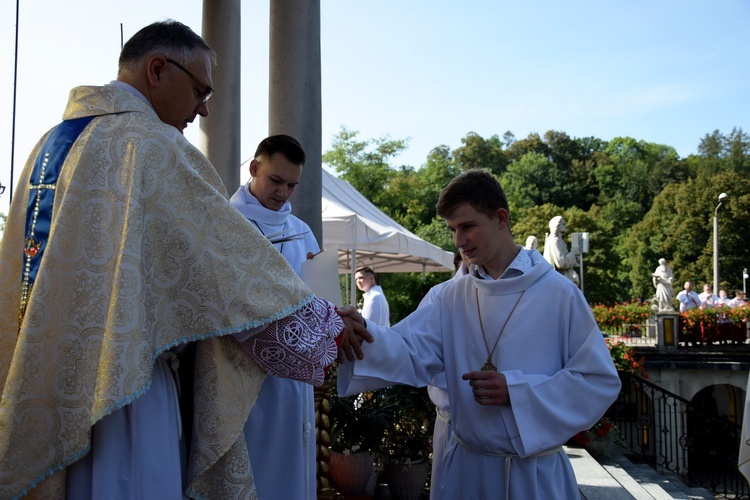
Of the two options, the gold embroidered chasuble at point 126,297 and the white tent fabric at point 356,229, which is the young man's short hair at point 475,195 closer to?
the gold embroidered chasuble at point 126,297

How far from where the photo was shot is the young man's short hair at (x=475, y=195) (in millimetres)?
2619

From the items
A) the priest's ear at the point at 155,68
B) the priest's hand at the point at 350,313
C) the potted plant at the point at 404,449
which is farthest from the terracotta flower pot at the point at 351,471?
the priest's ear at the point at 155,68

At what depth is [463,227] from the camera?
2629 mm

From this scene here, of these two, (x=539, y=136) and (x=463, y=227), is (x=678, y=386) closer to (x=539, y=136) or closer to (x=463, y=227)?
(x=463, y=227)

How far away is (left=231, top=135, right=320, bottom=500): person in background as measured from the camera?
9.25 ft

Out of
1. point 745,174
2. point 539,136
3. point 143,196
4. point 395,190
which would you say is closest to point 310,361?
point 143,196

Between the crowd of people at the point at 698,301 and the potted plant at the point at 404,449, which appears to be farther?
the crowd of people at the point at 698,301

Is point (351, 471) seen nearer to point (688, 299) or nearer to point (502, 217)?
point (502, 217)

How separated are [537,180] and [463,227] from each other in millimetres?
68365

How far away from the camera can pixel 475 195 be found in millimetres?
2619

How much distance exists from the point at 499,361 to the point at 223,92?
193 inches

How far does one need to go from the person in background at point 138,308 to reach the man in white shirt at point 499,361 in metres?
0.65

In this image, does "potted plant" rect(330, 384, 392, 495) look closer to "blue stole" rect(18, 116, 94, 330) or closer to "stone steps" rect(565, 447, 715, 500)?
"stone steps" rect(565, 447, 715, 500)

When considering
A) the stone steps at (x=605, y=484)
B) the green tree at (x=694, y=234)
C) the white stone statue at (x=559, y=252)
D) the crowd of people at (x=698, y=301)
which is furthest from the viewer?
the green tree at (x=694, y=234)
